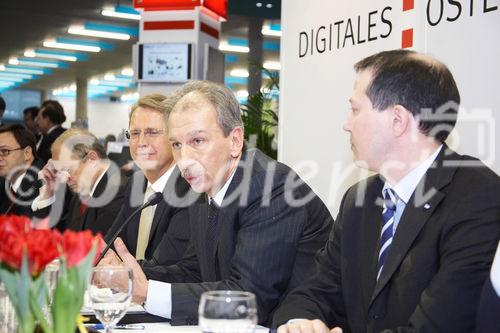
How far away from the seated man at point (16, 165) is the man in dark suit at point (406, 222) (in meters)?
3.01

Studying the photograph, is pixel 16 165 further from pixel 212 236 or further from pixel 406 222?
pixel 406 222

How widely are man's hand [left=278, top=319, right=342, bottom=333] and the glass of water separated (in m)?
0.54

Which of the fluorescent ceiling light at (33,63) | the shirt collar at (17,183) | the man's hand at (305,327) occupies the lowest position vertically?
the man's hand at (305,327)

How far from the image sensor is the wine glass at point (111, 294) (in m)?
1.51

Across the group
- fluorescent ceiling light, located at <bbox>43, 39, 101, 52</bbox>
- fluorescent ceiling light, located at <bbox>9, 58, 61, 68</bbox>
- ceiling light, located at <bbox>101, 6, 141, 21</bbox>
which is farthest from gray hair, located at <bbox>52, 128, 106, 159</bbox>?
fluorescent ceiling light, located at <bbox>9, 58, 61, 68</bbox>

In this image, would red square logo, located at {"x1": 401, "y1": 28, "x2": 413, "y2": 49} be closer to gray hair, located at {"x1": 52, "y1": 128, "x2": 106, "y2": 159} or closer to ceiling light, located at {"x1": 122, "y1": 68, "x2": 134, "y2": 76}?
gray hair, located at {"x1": 52, "y1": 128, "x2": 106, "y2": 159}

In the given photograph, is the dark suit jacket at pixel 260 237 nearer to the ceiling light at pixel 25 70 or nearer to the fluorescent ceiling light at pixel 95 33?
the fluorescent ceiling light at pixel 95 33

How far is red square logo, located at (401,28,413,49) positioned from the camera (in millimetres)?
3193

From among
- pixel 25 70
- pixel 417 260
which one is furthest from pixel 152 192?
pixel 25 70

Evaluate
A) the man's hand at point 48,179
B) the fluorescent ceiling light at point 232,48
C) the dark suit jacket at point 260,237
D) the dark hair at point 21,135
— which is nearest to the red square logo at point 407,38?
the dark suit jacket at point 260,237

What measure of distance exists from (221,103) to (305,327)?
2.67ft

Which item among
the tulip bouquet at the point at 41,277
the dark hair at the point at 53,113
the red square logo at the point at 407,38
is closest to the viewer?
the tulip bouquet at the point at 41,277

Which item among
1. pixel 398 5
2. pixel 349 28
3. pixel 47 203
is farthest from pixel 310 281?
pixel 47 203

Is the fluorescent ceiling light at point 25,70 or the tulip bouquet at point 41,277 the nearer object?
the tulip bouquet at point 41,277
